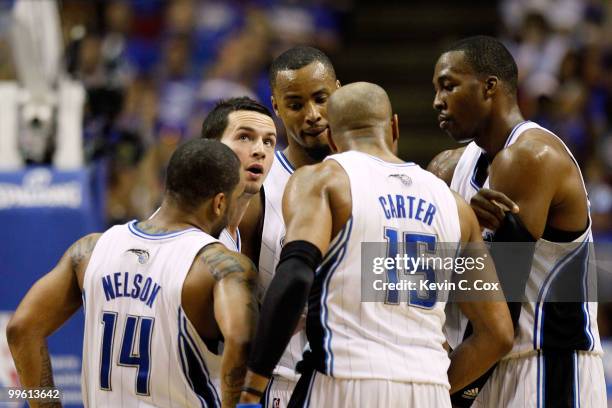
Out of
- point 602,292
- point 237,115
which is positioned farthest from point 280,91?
point 602,292

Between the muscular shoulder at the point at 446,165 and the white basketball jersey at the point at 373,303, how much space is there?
107 centimetres

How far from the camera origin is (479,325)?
427 centimetres

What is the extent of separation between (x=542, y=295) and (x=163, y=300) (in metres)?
1.76

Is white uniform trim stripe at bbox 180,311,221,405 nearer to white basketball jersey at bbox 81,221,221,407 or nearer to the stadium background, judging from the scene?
white basketball jersey at bbox 81,221,221,407

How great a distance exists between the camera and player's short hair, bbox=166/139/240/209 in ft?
13.6

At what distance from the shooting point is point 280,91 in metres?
4.99

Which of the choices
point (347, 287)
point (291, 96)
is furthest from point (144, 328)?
point (291, 96)

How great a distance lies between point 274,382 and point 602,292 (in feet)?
6.66

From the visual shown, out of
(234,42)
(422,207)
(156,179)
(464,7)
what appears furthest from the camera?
(464,7)

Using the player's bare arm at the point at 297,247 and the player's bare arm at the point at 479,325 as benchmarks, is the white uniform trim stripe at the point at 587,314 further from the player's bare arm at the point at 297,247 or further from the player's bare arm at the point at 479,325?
the player's bare arm at the point at 297,247

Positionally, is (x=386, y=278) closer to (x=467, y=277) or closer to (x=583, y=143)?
(x=467, y=277)

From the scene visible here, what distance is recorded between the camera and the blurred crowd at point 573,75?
35.6ft

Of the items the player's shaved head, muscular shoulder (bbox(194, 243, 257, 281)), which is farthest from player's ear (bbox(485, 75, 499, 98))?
muscular shoulder (bbox(194, 243, 257, 281))

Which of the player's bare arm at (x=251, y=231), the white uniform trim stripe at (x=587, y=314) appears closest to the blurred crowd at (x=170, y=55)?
the player's bare arm at (x=251, y=231)
